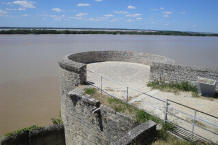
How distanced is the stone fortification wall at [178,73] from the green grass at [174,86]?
17 cm

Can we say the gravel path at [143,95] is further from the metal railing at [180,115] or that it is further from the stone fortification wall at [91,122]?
the stone fortification wall at [91,122]

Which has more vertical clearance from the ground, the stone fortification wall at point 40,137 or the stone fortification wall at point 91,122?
the stone fortification wall at point 91,122

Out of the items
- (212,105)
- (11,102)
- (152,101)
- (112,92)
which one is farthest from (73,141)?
(11,102)

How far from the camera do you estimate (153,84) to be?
7.73m

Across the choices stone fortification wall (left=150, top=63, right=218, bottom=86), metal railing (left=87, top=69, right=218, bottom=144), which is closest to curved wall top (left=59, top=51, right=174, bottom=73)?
stone fortification wall (left=150, top=63, right=218, bottom=86)

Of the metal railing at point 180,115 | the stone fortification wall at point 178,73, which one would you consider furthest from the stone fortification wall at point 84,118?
the stone fortification wall at point 178,73

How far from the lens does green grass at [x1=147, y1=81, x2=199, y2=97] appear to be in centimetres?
693

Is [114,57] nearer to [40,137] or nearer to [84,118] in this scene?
[40,137]

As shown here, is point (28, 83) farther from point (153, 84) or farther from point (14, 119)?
point (153, 84)

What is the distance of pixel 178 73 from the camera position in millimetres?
7309

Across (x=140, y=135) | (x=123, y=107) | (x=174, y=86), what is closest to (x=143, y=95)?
(x=123, y=107)

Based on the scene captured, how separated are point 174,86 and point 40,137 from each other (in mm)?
6069

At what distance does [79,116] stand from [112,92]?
1464 millimetres

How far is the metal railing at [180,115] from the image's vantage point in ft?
14.1
